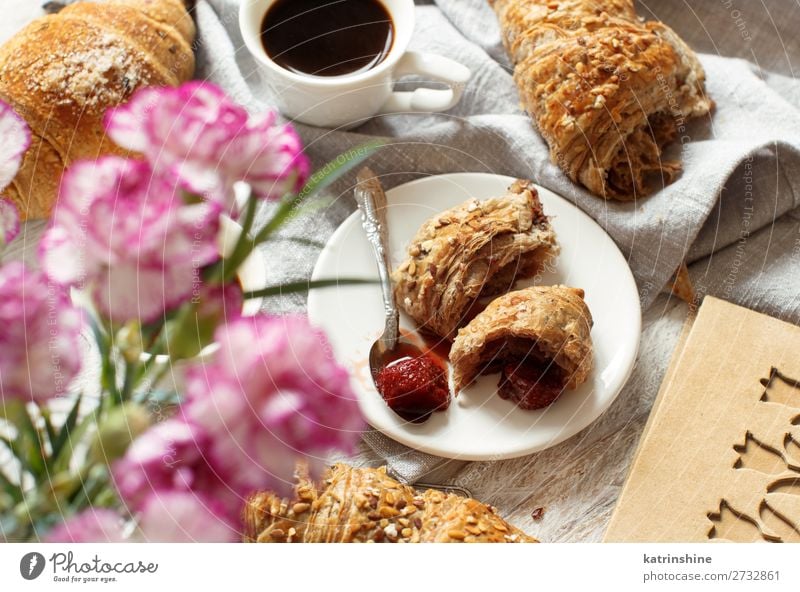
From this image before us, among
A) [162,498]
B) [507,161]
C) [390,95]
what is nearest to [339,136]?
[390,95]

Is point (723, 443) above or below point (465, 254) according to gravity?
below

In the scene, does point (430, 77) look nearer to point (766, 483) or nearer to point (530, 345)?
point (530, 345)

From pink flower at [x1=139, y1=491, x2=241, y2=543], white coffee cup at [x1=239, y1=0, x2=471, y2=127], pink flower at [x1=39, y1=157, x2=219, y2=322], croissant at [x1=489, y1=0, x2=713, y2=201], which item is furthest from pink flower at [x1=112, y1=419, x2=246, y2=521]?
croissant at [x1=489, y1=0, x2=713, y2=201]

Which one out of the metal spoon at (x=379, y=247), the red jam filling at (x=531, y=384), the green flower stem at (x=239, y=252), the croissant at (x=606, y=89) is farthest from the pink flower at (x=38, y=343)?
the croissant at (x=606, y=89)

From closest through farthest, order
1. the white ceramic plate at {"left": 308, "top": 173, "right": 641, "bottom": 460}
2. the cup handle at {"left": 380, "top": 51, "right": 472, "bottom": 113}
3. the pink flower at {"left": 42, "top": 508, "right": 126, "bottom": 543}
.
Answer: the pink flower at {"left": 42, "top": 508, "right": 126, "bottom": 543}
the white ceramic plate at {"left": 308, "top": 173, "right": 641, "bottom": 460}
the cup handle at {"left": 380, "top": 51, "right": 472, "bottom": 113}

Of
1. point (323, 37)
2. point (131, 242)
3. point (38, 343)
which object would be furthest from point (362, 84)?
point (38, 343)

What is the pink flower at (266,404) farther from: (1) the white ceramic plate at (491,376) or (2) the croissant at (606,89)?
(2) the croissant at (606,89)

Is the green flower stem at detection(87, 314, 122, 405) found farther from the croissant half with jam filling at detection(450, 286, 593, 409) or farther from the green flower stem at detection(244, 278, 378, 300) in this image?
the croissant half with jam filling at detection(450, 286, 593, 409)
